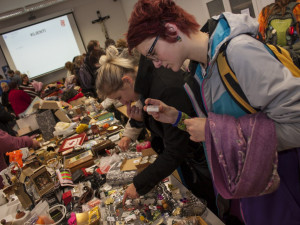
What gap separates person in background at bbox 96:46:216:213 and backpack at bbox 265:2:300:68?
2063mm

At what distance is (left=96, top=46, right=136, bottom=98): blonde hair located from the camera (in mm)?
1601

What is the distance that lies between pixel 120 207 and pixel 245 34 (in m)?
1.13

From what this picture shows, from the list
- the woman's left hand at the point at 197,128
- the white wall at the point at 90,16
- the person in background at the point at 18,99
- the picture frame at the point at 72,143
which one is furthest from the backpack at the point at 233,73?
the white wall at the point at 90,16

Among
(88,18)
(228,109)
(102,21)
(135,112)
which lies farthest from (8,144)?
(102,21)

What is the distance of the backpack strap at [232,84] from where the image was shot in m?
0.83

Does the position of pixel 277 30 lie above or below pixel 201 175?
above

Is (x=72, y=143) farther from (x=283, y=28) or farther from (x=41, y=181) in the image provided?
(x=283, y=28)

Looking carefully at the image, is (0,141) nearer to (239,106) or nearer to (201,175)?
(201,175)

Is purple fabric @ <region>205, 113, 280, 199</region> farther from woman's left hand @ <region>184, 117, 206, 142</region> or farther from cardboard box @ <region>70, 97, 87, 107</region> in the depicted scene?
cardboard box @ <region>70, 97, 87, 107</region>

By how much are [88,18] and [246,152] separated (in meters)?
10.5

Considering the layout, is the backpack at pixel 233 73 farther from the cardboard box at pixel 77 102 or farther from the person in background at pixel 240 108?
the cardboard box at pixel 77 102

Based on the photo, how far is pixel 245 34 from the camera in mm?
833

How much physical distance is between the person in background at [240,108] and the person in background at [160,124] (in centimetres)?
27

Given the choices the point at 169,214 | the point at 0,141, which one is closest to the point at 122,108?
the point at 0,141
